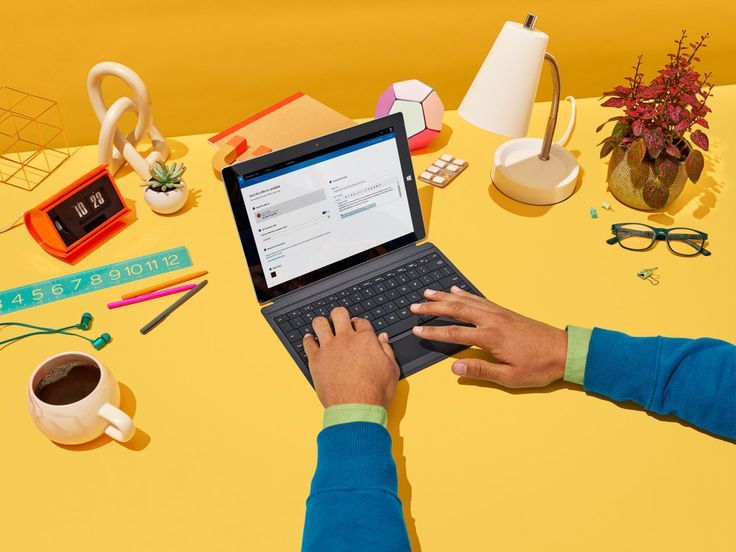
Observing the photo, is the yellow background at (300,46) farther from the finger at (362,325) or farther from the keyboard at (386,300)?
the finger at (362,325)

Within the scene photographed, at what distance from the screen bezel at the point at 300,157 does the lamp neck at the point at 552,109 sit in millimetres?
331

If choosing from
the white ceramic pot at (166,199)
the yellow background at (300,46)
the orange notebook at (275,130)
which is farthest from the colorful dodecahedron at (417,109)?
the white ceramic pot at (166,199)

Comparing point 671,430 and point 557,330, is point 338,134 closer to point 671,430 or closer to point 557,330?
point 557,330

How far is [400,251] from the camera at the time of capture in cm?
123

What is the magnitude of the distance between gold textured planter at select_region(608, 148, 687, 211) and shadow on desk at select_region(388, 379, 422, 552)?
0.68 metres

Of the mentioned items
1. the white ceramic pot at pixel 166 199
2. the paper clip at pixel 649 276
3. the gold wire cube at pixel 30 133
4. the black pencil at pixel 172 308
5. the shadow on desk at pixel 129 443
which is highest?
the gold wire cube at pixel 30 133

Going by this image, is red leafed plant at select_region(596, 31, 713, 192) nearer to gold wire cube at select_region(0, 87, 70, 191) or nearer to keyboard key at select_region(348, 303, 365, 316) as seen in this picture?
keyboard key at select_region(348, 303, 365, 316)

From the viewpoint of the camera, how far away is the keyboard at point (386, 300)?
1.09 metres

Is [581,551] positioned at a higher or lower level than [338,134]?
lower

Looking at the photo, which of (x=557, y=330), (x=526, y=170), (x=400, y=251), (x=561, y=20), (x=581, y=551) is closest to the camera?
(x=581, y=551)

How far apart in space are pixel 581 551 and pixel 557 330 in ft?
1.13

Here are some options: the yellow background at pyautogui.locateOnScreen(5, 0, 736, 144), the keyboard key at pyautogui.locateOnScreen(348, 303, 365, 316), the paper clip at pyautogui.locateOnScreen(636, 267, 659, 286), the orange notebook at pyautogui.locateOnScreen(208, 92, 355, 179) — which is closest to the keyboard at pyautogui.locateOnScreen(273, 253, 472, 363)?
the keyboard key at pyautogui.locateOnScreen(348, 303, 365, 316)

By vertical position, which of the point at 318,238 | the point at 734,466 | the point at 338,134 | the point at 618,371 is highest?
the point at 338,134

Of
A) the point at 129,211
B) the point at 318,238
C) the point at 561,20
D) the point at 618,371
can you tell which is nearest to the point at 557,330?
the point at 618,371
